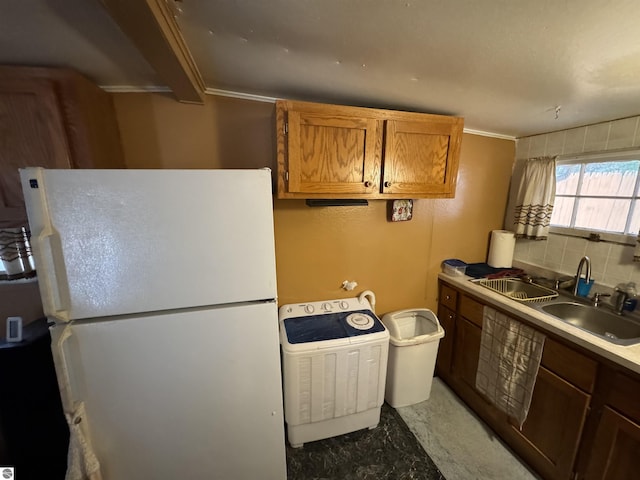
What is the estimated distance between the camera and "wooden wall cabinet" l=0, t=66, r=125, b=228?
1016mm

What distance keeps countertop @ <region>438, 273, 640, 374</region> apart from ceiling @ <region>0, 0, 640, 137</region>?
1.14 metres

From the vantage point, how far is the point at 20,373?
106cm

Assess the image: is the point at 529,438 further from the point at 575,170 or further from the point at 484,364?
the point at 575,170

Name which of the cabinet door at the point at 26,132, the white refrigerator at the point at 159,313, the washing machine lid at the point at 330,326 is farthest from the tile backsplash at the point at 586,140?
the cabinet door at the point at 26,132

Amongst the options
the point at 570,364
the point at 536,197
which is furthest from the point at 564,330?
the point at 536,197

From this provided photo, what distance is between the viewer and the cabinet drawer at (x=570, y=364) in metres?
1.14

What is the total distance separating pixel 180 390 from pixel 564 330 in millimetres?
1791

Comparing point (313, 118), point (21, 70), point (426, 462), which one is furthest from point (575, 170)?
point (21, 70)

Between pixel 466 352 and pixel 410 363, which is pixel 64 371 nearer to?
pixel 410 363

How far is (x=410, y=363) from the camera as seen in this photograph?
5.88 ft

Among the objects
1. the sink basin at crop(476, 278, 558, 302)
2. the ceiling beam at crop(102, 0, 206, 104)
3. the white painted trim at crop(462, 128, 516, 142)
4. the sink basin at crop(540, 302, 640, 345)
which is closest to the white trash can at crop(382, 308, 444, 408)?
the sink basin at crop(476, 278, 558, 302)

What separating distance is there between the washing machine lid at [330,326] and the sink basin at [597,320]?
1.02 meters

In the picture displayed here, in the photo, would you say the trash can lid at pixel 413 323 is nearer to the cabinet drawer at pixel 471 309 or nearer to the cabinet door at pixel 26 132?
the cabinet drawer at pixel 471 309

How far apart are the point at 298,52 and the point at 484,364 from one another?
2.09 m
